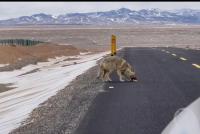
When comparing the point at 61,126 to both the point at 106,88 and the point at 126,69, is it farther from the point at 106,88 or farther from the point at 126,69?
the point at 126,69

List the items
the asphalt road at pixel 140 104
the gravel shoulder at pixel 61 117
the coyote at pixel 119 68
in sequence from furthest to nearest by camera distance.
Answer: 1. the coyote at pixel 119 68
2. the gravel shoulder at pixel 61 117
3. the asphalt road at pixel 140 104

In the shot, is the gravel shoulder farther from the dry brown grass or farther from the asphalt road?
the dry brown grass

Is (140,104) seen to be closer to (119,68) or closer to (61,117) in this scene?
(61,117)

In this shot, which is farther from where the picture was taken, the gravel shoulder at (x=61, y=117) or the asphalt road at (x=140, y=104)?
the gravel shoulder at (x=61, y=117)

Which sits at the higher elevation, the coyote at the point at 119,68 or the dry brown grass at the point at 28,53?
the coyote at the point at 119,68

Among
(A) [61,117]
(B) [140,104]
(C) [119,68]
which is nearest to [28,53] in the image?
(C) [119,68]

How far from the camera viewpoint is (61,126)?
8.97 metres

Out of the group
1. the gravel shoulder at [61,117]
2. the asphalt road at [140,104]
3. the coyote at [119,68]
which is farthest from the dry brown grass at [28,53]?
the gravel shoulder at [61,117]

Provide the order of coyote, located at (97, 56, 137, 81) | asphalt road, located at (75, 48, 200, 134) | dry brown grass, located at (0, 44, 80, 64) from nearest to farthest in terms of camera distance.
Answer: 1. asphalt road, located at (75, 48, 200, 134)
2. coyote, located at (97, 56, 137, 81)
3. dry brown grass, located at (0, 44, 80, 64)

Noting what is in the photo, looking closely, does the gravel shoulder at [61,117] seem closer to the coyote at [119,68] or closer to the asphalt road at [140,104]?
the asphalt road at [140,104]

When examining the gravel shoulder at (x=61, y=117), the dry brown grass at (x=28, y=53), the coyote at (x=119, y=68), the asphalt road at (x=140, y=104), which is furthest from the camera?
the dry brown grass at (x=28, y=53)

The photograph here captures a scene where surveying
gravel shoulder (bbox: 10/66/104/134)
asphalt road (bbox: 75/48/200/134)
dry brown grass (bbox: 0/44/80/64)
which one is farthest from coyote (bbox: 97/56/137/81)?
dry brown grass (bbox: 0/44/80/64)

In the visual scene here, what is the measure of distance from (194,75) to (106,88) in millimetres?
4158

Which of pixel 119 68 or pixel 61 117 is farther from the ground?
pixel 61 117
